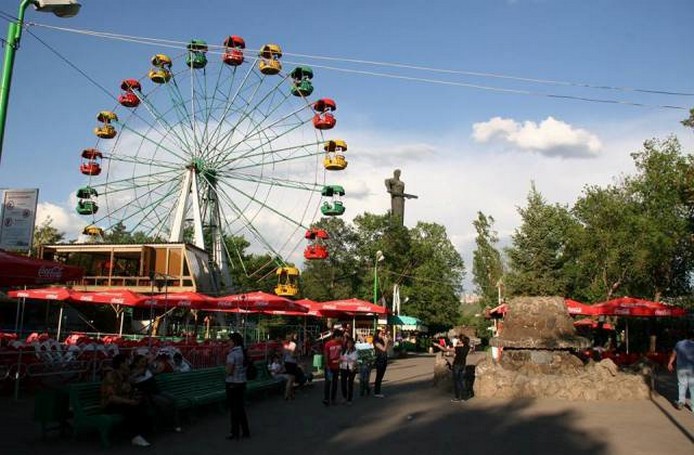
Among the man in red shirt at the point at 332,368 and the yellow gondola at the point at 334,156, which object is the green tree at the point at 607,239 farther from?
the man in red shirt at the point at 332,368

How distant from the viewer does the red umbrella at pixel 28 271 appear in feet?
30.2

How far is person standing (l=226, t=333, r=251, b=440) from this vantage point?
31.6 ft

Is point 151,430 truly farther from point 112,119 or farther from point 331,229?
point 331,229

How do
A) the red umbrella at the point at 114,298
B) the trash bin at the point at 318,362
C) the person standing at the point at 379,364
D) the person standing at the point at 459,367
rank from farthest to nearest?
1. the trash bin at the point at 318,362
2. the red umbrella at the point at 114,298
3. the person standing at the point at 379,364
4. the person standing at the point at 459,367

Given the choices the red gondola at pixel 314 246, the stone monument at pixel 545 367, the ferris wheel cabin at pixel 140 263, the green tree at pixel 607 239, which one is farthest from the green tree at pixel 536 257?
the stone monument at pixel 545 367

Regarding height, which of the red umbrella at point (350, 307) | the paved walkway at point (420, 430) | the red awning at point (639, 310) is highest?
the red awning at point (639, 310)

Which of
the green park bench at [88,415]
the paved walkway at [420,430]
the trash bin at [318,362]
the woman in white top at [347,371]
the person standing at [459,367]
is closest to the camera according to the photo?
the green park bench at [88,415]

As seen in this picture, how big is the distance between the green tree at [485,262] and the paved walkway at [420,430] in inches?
1902

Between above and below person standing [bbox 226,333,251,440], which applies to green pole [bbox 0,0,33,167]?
above

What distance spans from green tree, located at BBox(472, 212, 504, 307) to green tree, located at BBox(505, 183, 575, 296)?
1542 centimetres

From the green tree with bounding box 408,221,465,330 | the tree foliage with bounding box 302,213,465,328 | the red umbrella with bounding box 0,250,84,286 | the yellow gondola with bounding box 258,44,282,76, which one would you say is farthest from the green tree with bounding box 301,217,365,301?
the red umbrella with bounding box 0,250,84,286

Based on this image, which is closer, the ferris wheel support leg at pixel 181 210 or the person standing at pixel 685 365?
the person standing at pixel 685 365

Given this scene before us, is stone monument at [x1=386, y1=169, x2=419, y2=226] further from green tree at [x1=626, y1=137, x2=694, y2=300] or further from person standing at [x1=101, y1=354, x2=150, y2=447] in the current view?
person standing at [x1=101, y1=354, x2=150, y2=447]

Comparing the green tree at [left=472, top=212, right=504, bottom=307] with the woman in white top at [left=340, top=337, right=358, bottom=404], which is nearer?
the woman in white top at [left=340, top=337, right=358, bottom=404]
